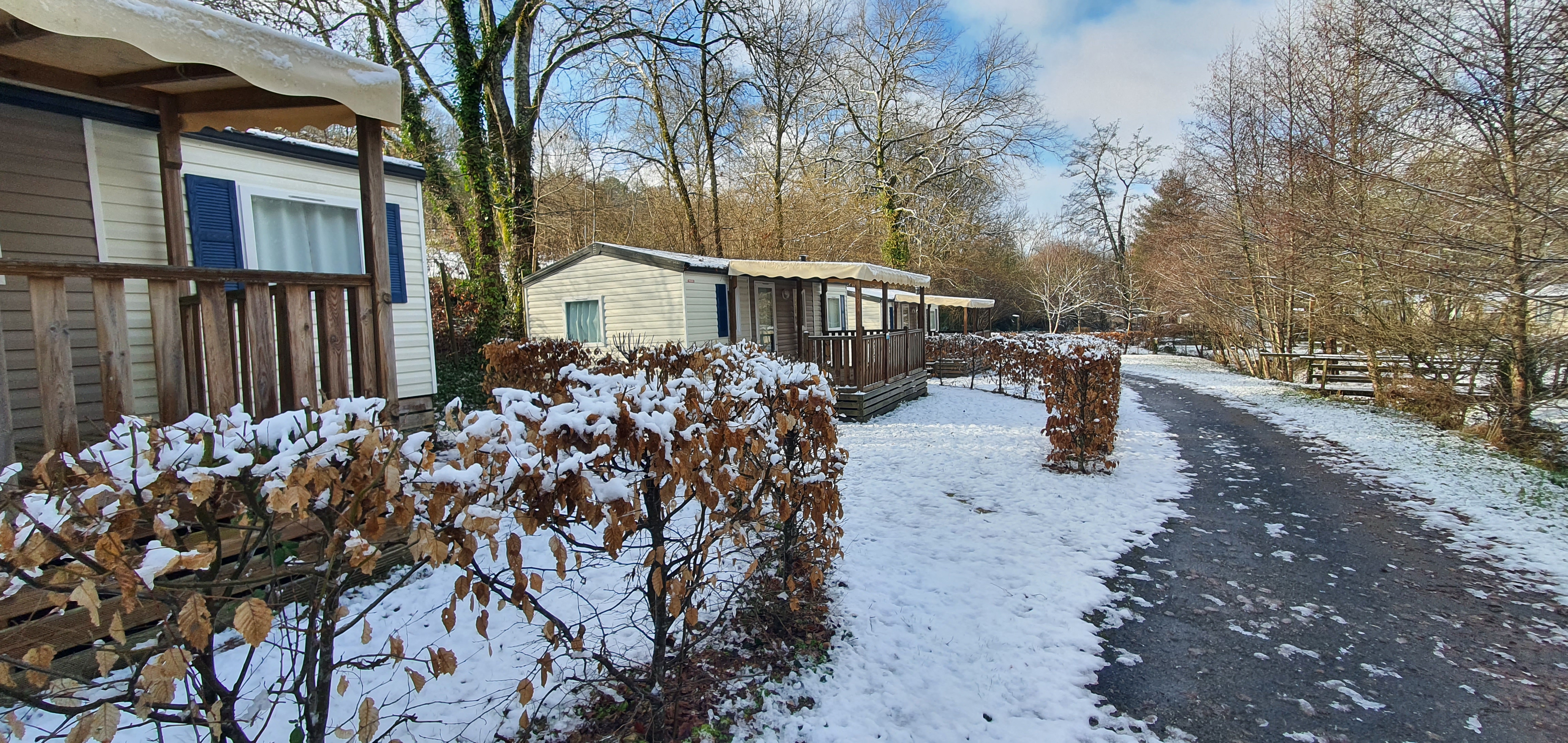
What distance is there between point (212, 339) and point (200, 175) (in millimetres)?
3811

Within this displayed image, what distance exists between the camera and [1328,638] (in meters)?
3.54

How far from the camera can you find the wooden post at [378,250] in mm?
3484

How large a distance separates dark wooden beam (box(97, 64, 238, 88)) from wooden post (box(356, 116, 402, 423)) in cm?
95

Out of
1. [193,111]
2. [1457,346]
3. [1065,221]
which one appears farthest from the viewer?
[1065,221]

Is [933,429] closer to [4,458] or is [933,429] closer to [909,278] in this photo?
[909,278]

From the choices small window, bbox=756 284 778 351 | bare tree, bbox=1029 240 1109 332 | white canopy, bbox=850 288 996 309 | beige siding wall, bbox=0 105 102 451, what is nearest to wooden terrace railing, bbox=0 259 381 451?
beige siding wall, bbox=0 105 102 451

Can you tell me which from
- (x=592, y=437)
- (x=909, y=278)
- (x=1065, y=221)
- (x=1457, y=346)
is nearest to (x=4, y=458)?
(x=592, y=437)

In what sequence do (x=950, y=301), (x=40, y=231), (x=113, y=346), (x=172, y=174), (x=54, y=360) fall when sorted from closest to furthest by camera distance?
1. (x=54, y=360)
2. (x=113, y=346)
3. (x=40, y=231)
4. (x=172, y=174)
5. (x=950, y=301)

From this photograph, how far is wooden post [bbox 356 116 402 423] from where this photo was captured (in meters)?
3.48

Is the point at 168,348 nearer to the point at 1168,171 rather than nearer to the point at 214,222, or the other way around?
the point at 214,222

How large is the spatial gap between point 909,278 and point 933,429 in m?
4.40

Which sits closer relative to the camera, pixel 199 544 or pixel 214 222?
pixel 199 544

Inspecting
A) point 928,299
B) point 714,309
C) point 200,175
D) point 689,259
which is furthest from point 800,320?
point 928,299

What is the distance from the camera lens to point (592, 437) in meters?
2.05
